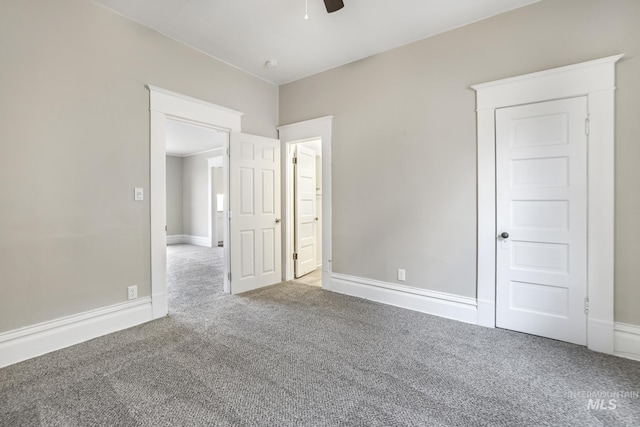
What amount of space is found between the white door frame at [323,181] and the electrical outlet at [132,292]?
1998mm

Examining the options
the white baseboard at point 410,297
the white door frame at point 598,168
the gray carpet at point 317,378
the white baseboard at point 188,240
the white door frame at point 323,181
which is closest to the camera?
the gray carpet at point 317,378

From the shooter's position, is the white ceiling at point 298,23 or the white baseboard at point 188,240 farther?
the white baseboard at point 188,240

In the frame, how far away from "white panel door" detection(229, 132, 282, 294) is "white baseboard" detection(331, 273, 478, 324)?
101cm

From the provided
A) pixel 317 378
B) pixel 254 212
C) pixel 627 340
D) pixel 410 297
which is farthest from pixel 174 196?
pixel 627 340

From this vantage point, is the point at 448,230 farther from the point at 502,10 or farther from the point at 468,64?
the point at 502,10

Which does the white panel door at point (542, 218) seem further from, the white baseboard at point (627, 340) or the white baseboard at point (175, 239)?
the white baseboard at point (175, 239)

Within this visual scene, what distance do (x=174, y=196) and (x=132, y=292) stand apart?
6.66 metres

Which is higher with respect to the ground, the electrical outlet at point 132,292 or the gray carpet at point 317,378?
the electrical outlet at point 132,292

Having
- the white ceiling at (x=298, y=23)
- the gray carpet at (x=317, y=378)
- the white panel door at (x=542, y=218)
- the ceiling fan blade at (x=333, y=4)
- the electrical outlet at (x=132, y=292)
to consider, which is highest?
the white ceiling at (x=298, y=23)

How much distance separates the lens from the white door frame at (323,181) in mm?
3875

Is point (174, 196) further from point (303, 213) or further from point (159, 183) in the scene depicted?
point (159, 183)

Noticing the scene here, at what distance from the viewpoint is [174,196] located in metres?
8.80

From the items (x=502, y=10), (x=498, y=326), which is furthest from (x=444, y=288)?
(x=502, y=10)

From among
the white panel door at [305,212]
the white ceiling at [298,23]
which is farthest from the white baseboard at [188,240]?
the white ceiling at [298,23]
